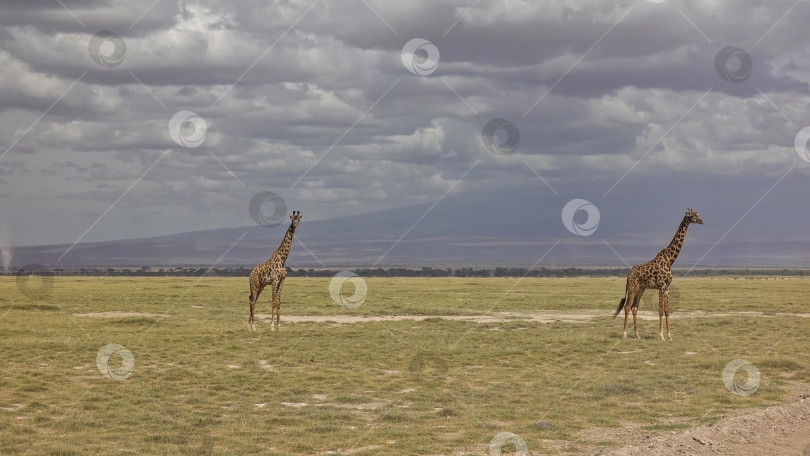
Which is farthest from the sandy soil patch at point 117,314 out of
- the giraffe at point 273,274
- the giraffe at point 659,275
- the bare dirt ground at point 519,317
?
the giraffe at point 659,275

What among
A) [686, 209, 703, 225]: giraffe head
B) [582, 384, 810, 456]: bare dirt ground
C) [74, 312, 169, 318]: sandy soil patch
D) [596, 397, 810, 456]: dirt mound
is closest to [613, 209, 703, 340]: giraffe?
[686, 209, 703, 225]: giraffe head

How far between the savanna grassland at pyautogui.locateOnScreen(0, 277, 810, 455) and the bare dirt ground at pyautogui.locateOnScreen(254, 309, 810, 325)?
3007mm

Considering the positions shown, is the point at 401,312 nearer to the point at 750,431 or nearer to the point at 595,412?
the point at 595,412

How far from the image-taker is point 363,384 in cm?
2112

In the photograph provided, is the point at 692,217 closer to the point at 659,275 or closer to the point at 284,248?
the point at 659,275

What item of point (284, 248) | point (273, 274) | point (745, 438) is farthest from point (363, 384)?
point (284, 248)

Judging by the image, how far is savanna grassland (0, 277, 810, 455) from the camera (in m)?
15.1

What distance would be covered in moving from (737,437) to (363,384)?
9.80 metres

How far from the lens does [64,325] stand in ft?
118

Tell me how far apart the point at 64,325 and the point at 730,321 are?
1300 inches

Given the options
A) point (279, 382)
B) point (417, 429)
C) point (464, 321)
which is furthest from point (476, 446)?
point (464, 321)

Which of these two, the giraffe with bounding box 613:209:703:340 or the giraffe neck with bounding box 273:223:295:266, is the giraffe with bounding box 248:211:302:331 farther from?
the giraffe with bounding box 613:209:703:340

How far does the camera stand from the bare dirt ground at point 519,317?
40688mm

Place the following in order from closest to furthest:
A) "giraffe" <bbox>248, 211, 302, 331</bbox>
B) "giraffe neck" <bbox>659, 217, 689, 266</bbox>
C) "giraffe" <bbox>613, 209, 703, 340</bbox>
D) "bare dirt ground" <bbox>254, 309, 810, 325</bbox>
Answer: "giraffe" <bbox>613, 209, 703, 340</bbox> < "giraffe neck" <bbox>659, 217, 689, 266</bbox> < "giraffe" <bbox>248, 211, 302, 331</bbox> < "bare dirt ground" <bbox>254, 309, 810, 325</bbox>
